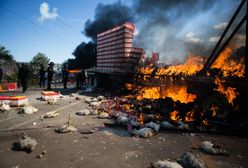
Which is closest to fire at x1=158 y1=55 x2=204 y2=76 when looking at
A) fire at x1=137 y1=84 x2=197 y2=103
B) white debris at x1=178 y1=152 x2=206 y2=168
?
fire at x1=137 y1=84 x2=197 y2=103

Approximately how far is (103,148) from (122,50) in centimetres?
1061

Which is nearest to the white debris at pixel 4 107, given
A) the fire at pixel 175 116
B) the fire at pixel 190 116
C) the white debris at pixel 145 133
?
the white debris at pixel 145 133

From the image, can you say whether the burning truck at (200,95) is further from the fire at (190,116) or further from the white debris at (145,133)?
the white debris at (145,133)

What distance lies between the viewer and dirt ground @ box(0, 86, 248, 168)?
4020 millimetres

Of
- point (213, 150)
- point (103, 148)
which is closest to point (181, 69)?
point (213, 150)

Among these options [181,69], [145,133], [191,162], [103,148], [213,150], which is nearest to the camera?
[191,162]

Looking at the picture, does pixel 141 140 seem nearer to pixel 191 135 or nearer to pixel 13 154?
pixel 191 135

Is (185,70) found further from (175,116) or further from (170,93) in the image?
(175,116)

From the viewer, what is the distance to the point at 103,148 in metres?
4.79

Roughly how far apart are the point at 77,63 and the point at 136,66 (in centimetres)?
2465

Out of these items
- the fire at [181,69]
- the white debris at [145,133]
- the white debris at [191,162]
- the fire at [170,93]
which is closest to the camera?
the white debris at [191,162]

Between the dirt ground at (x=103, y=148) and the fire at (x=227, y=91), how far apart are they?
162cm

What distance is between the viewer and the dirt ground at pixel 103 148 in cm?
402

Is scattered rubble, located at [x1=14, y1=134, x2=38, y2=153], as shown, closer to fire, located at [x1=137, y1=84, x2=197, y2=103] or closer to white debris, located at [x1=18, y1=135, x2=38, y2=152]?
white debris, located at [x1=18, y1=135, x2=38, y2=152]
